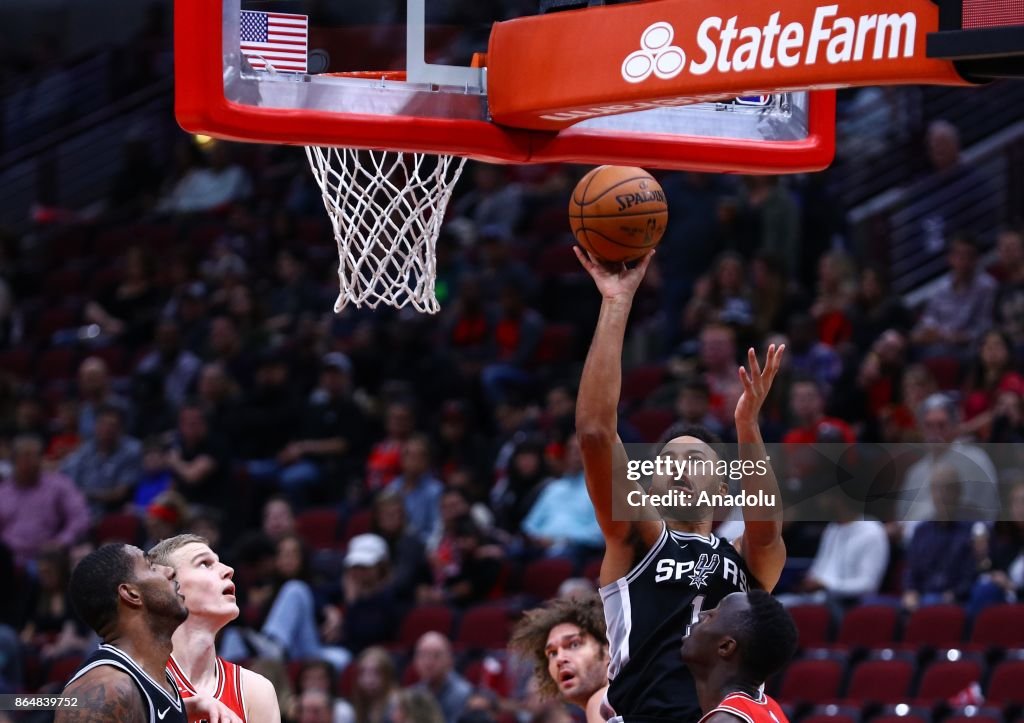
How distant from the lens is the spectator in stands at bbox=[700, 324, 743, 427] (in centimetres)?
903

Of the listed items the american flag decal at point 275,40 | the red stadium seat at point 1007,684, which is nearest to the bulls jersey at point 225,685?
the american flag decal at point 275,40

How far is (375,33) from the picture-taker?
5.15m

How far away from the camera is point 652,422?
30.3 feet

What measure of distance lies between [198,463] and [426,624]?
7.08 feet

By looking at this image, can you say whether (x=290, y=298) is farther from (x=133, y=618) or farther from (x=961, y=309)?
(x=133, y=618)

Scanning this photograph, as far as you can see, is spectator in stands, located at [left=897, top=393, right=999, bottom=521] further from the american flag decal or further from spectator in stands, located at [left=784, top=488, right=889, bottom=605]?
the american flag decal

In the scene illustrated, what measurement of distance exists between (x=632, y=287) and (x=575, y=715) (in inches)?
189

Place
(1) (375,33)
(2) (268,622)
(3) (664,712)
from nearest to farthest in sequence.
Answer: (3) (664,712) → (1) (375,33) → (2) (268,622)

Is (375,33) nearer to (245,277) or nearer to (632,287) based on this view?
(632,287)

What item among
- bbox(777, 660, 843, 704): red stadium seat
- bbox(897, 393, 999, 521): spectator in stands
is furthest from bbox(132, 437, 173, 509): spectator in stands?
bbox(897, 393, 999, 521): spectator in stands

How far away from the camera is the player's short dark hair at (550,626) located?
17.4 feet

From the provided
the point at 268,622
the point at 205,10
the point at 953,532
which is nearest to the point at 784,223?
the point at 953,532

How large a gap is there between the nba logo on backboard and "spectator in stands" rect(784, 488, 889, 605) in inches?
139
